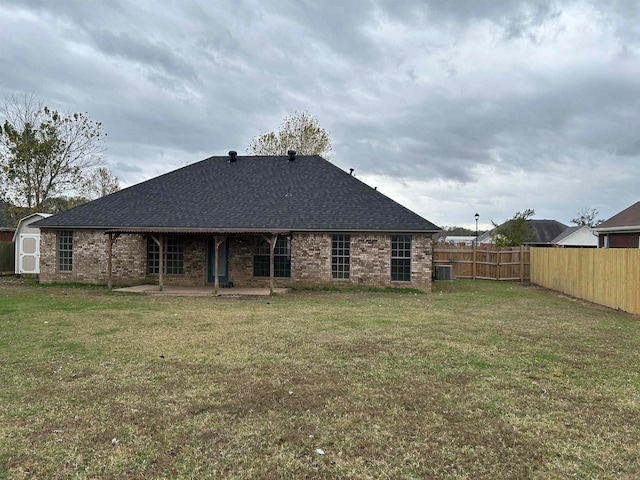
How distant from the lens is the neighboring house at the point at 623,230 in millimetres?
19516

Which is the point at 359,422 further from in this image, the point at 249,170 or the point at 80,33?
the point at 249,170

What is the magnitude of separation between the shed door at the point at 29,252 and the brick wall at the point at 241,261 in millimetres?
3577

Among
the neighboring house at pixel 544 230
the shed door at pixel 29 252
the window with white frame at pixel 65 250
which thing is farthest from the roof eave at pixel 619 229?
the neighboring house at pixel 544 230

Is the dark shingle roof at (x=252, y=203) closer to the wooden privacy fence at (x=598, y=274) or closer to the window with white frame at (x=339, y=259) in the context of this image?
the window with white frame at (x=339, y=259)

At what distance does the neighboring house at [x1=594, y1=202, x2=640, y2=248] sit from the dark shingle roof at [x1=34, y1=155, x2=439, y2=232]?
35.8 ft

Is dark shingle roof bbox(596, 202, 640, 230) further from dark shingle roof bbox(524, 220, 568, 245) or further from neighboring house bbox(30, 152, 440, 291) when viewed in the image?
dark shingle roof bbox(524, 220, 568, 245)

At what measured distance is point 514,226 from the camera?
32250 mm

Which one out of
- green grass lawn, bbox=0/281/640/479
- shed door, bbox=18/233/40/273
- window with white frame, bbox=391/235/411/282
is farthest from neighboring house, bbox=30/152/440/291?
green grass lawn, bbox=0/281/640/479

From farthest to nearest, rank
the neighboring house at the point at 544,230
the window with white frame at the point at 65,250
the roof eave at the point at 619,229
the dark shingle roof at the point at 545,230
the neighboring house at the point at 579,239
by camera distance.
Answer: the dark shingle roof at the point at 545,230, the neighboring house at the point at 544,230, the neighboring house at the point at 579,239, the roof eave at the point at 619,229, the window with white frame at the point at 65,250

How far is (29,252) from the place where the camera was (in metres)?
20.5

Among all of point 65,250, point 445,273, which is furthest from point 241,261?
point 445,273

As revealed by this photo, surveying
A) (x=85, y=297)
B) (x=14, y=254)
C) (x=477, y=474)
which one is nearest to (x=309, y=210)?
(x=85, y=297)

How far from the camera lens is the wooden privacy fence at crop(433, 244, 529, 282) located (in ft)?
69.0

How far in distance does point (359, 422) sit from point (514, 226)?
104ft
